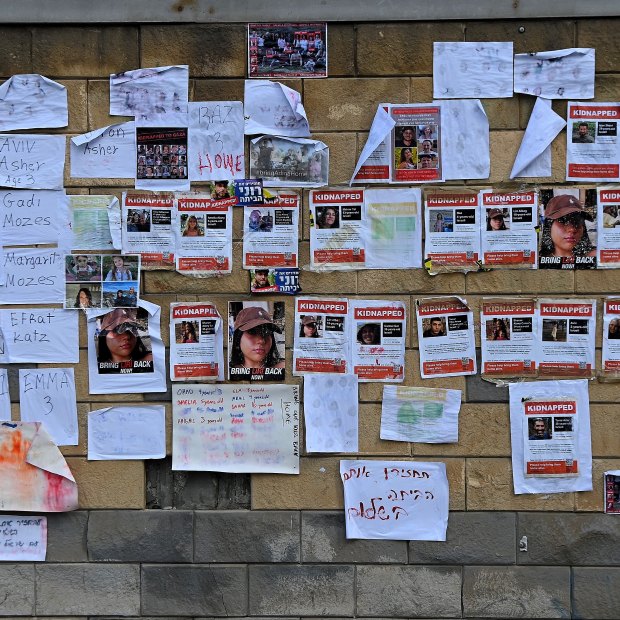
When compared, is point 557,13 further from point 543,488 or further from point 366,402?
point 543,488

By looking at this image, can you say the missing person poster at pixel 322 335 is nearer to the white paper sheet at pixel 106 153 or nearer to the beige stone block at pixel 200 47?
the white paper sheet at pixel 106 153

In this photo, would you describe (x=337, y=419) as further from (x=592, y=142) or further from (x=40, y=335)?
(x=592, y=142)

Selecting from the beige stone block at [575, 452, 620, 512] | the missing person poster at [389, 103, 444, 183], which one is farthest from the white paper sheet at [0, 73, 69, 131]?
the beige stone block at [575, 452, 620, 512]

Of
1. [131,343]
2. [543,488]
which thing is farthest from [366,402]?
[131,343]

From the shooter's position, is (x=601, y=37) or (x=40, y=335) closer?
(x=601, y=37)

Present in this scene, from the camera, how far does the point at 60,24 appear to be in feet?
12.3

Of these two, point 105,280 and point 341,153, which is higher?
point 341,153

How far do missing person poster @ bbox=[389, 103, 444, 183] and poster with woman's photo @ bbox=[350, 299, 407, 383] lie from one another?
71 centimetres

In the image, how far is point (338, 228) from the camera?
3.74 meters

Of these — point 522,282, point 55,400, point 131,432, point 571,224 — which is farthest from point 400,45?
point 55,400

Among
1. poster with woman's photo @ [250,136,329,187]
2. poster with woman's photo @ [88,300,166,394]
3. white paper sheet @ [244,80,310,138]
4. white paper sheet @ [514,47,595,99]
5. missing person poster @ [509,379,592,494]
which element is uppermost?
white paper sheet @ [514,47,595,99]

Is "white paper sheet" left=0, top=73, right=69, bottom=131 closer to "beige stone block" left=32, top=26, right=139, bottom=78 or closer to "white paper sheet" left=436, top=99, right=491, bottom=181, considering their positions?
"beige stone block" left=32, top=26, right=139, bottom=78

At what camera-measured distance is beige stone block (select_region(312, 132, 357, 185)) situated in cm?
373

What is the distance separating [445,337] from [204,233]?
4.74 ft
